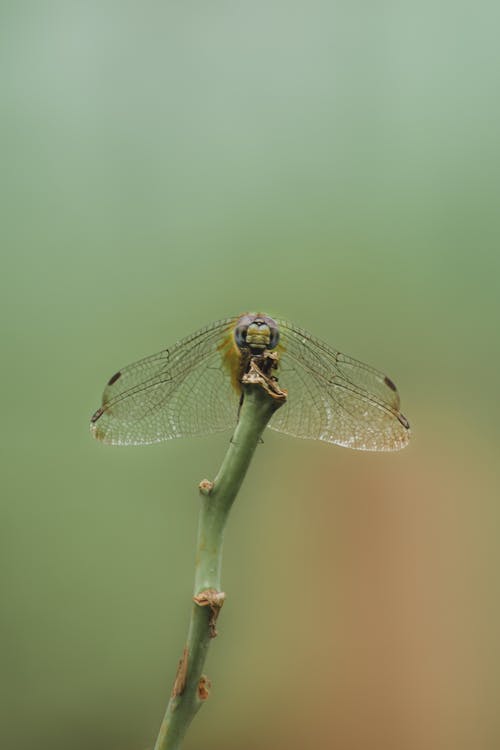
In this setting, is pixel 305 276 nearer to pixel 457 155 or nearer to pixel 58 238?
pixel 457 155

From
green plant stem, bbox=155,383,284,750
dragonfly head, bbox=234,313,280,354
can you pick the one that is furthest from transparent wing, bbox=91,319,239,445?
green plant stem, bbox=155,383,284,750

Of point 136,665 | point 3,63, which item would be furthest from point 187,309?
point 136,665

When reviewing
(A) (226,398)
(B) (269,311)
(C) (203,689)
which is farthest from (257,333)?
(B) (269,311)

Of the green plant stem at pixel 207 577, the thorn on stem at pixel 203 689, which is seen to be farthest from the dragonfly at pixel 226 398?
the thorn on stem at pixel 203 689

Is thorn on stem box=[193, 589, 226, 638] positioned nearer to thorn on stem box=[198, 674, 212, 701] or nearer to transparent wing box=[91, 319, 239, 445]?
thorn on stem box=[198, 674, 212, 701]

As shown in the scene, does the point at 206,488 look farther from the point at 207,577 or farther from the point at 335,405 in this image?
the point at 335,405
